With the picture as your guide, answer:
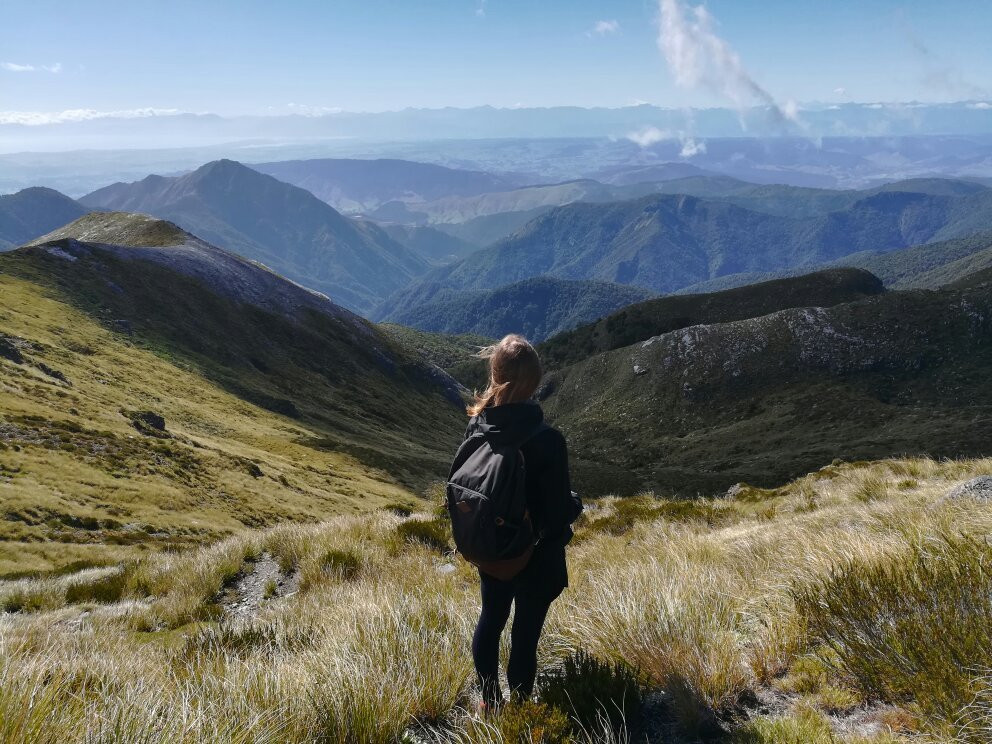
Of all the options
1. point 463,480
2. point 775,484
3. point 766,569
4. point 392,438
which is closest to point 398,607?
point 463,480

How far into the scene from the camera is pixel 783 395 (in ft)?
300

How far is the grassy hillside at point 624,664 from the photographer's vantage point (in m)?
3.25

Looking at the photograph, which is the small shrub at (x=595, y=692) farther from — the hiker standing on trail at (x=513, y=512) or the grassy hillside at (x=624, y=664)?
the hiker standing on trail at (x=513, y=512)

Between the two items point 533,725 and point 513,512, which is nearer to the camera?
point 533,725

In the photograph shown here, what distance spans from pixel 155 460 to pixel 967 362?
349 ft

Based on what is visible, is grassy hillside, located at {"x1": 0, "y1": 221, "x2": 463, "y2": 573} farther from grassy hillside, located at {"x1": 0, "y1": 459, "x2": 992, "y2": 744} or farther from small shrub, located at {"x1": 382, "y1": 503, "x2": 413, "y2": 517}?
grassy hillside, located at {"x1": 0, "y1": 459, "x2": 992, "y2": 744}

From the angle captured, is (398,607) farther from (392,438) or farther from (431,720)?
(392,438)

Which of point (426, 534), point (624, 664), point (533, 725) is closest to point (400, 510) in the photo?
point (426, 534)

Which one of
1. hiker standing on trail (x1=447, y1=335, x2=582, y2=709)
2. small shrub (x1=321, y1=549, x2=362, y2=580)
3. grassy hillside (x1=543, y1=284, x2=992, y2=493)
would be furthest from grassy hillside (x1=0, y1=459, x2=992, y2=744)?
grassy hillside (x1=543, y1=284, x2=992, y2=493)

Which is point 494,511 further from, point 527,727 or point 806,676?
point 806,676

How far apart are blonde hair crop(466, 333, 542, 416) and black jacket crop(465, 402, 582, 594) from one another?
144 millimetres

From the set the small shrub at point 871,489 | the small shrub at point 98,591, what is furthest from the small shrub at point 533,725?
the small shrub at point 871,489

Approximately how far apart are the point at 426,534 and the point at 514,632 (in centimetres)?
810

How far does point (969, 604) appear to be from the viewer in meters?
3.73
